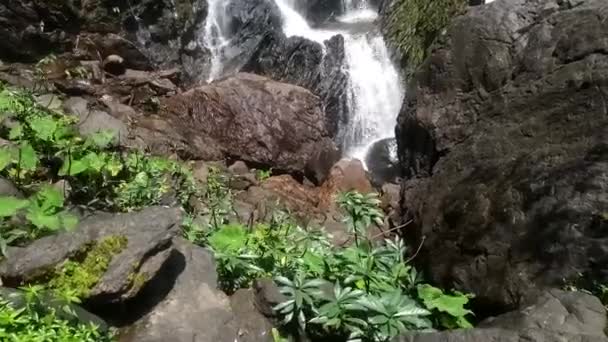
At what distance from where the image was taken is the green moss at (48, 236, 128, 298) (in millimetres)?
3604

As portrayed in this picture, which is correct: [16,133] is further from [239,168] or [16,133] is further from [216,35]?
[216,35]

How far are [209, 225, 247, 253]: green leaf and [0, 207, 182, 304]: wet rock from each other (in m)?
0.76

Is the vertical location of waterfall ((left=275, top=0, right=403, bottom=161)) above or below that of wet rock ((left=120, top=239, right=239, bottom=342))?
below

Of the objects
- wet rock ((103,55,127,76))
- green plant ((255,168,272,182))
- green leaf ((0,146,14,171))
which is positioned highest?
green leaf ((0,146,14,171))

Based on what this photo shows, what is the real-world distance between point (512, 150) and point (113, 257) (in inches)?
135

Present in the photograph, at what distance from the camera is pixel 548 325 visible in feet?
12.1

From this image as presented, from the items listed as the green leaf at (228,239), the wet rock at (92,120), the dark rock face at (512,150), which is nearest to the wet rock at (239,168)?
the wet rock at (92,120)

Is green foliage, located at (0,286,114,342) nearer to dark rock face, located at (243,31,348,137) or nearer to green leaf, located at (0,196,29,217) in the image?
green leaf, located at (0,196,29,217)

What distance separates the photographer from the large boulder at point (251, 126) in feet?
33.3

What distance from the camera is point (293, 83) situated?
12.2 m

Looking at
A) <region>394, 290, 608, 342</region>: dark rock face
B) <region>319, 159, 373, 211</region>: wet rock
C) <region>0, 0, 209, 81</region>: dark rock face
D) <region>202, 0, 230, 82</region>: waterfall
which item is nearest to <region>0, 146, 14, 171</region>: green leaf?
<region>394, 290, 608, 342</region>: dark rock face

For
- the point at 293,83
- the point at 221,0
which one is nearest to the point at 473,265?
the point at 293,83

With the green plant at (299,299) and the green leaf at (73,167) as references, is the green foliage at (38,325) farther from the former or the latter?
the green leaf at (73,167)

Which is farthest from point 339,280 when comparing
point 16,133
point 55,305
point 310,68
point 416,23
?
point 416,23
